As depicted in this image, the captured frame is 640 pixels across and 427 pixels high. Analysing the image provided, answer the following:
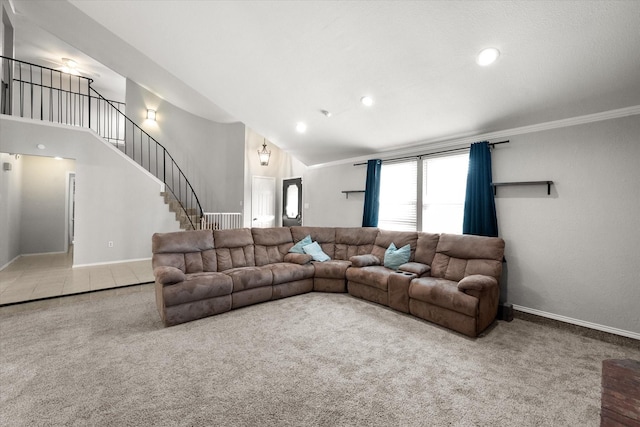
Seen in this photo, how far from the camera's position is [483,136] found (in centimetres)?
379

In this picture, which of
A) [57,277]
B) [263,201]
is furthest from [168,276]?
[263,201]

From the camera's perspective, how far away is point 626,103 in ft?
9.04

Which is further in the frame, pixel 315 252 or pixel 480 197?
pixel 315 252

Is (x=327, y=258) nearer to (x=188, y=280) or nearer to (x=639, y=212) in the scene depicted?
Answer: (x=188, y=280)

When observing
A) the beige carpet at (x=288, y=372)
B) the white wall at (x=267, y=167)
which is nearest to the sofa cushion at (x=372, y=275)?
the beige carpet at (x=288, y=372)

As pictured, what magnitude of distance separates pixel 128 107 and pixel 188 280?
614cm

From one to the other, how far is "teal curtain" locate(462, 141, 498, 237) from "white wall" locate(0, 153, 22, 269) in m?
7.98

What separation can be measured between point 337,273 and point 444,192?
2.10m

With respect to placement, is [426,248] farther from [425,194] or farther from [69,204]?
[69,204]

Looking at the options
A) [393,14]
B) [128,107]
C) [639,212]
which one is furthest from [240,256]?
[128,107]

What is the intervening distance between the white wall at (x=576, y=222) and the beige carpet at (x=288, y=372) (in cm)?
38

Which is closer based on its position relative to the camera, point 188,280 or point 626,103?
point 626,103

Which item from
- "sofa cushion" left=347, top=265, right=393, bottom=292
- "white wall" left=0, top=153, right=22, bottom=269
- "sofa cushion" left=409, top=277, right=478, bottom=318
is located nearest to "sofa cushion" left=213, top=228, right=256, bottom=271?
"sofa cushion" left=347, top=265, right=393, bottom=292

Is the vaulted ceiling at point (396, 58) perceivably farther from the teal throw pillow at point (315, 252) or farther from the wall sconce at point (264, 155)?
the wall sconce at point (264, 155)
